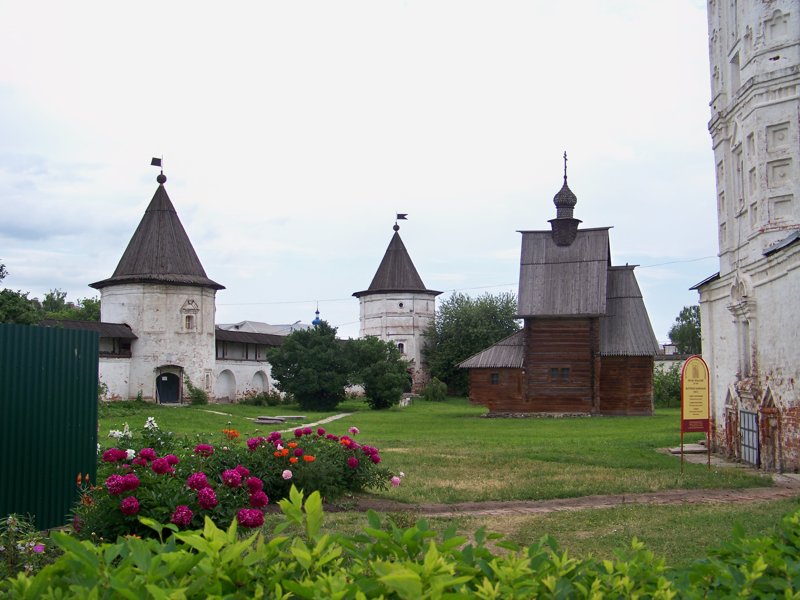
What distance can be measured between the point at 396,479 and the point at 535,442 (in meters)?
11.1

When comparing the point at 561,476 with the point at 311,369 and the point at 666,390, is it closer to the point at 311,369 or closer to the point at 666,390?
the point at 311,369

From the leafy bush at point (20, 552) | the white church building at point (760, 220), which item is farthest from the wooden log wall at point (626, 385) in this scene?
the leafy bush at point (20, 552)

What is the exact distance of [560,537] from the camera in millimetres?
8281

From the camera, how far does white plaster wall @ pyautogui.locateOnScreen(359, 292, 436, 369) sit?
52.8m

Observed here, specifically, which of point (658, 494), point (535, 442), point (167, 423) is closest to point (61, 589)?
point (658, 494)

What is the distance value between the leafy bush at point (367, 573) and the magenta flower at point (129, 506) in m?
3.71

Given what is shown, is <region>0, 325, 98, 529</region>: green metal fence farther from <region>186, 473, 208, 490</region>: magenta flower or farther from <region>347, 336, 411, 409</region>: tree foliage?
<region>347, 336, 411, 409</region>: tree foliage

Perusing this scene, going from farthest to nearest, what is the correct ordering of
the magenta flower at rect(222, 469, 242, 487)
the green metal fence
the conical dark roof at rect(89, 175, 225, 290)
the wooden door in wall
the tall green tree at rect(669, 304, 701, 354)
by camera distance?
the tall green tree at rect(669, 304, 701, 354) < the wooden door in wall < the conical dark roof at rect(89, 175, 225, 290) < the green metal fence < the magenta flower at rect(222, 469, 242, 487)

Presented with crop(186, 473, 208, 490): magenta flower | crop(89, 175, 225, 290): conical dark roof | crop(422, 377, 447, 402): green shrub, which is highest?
crop(89, 175, 225, 290): conical dark roof

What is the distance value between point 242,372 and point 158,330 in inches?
297

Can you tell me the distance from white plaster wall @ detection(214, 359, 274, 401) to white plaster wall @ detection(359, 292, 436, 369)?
9554 mm

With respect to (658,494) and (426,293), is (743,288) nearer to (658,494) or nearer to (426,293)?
(658,494)

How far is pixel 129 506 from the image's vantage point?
20.9 feet

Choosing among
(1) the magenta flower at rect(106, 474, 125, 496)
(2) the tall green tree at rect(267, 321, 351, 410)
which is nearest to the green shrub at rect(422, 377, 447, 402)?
(2) the tall green tree at rect(267, 321, 351, 410)
